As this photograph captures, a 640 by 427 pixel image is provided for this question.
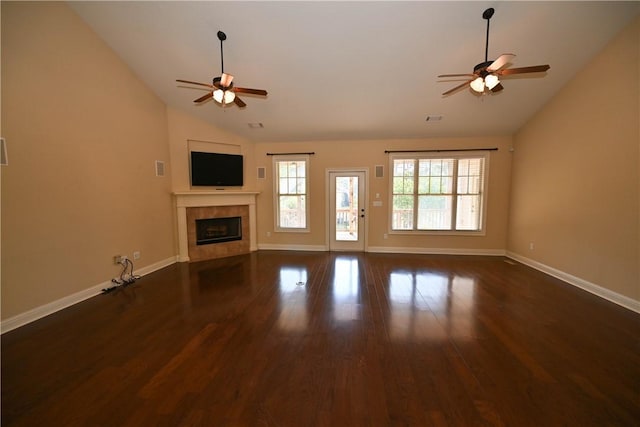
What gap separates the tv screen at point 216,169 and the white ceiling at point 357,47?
993 millimetres

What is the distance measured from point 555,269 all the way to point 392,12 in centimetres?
472

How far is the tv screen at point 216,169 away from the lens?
16.7 ft

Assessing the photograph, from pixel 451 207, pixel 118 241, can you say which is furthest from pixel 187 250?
pixel 451 207

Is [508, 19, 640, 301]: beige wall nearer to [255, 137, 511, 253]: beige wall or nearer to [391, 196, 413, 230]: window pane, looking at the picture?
[255, 137, 511, 253]: beige wall

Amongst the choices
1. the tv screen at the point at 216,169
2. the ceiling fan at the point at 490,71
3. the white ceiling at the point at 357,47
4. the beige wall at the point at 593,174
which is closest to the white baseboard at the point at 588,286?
the beige wall at the point at 593,174

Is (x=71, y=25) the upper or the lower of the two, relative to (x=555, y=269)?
upper

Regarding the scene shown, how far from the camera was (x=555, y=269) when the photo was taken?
406cm

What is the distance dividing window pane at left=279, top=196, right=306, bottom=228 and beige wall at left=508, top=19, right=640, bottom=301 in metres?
4.75

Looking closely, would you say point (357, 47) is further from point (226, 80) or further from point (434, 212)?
point (434, 212)

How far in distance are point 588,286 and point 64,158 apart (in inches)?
287

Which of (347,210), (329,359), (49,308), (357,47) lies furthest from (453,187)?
(49,308)

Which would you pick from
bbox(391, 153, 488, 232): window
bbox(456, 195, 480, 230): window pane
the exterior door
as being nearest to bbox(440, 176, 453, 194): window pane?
bbox(391, 153, 488, 232): window

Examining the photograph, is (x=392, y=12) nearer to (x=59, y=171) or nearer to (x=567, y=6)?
(x=567, y=6)

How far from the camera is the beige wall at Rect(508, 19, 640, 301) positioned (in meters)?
2.97
